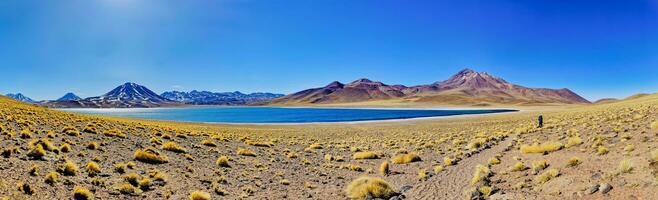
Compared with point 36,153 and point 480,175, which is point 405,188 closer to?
point 480,175

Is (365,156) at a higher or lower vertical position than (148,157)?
lower

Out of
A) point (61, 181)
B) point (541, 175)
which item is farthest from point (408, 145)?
point (61, 181)

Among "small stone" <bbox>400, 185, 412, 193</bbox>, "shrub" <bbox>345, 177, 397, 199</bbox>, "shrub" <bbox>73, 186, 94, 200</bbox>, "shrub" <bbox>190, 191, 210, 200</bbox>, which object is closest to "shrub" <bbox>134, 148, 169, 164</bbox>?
"shrub" <bbox>190, 191, 210, 200</bbox>

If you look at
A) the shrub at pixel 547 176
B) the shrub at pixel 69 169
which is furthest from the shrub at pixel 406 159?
the shrub at pixel 69 169

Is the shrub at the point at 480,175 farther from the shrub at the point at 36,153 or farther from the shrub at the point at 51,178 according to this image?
the shrub at the point at 36,153

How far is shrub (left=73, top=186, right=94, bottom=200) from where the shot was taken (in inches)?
432

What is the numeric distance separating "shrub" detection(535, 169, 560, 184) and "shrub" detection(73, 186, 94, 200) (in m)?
14.5

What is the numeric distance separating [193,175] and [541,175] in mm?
14200

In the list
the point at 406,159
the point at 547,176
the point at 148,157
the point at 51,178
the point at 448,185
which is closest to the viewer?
the point at 51,178

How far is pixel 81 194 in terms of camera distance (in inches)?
436

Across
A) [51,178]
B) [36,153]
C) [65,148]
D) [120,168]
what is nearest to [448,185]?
[120,168]

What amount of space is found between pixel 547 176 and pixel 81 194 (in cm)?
1496

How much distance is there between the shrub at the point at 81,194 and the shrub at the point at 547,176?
14515mm

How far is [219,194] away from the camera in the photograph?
1467 cm
